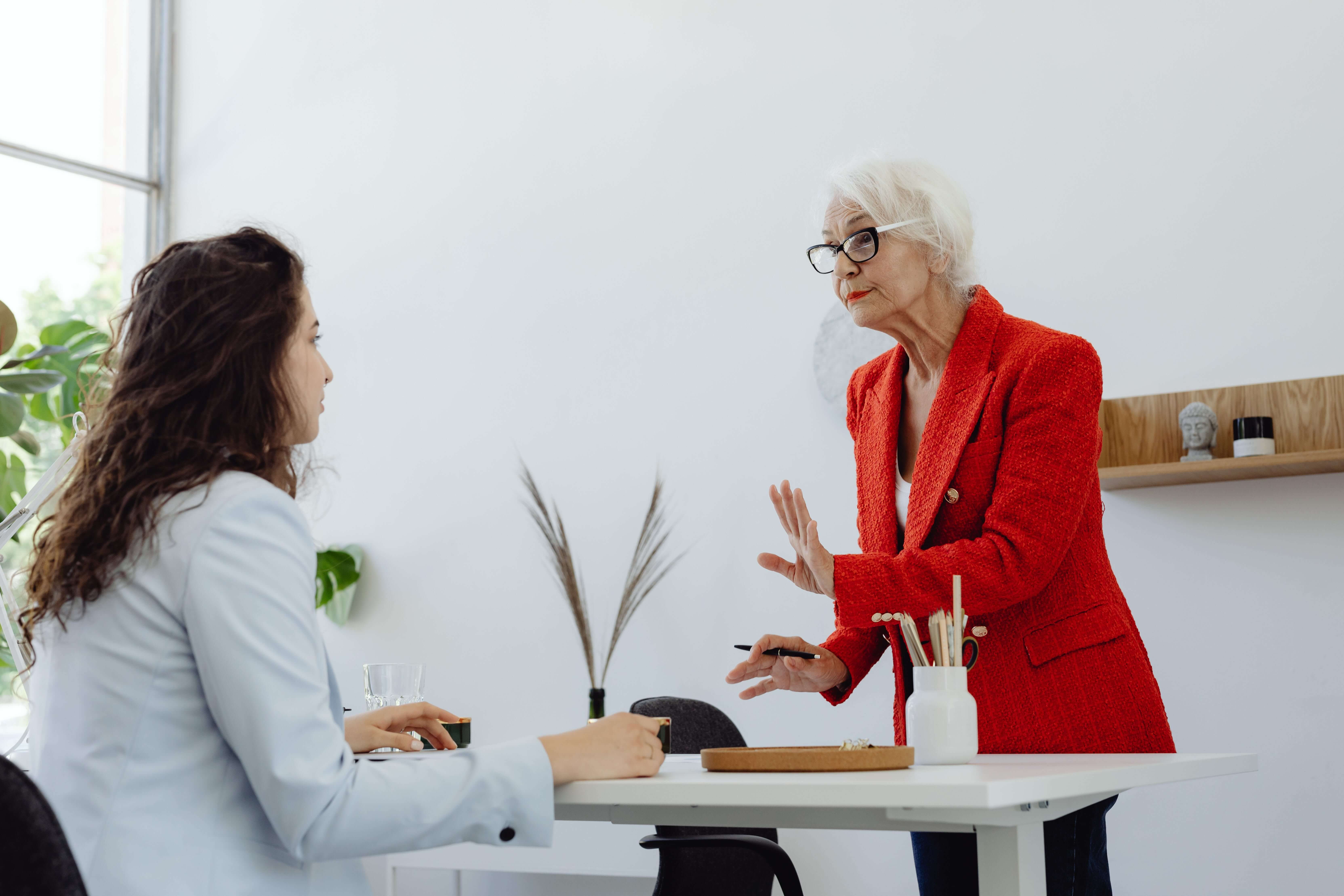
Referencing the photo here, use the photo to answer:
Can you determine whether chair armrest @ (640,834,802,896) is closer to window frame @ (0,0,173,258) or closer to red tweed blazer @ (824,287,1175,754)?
red tweed blazer @ (824,287,1175,754)

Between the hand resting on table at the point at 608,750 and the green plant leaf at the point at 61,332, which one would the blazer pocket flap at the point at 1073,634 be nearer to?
the hand resting on table at the point at 608,750

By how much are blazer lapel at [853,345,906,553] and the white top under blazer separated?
0.91 meters

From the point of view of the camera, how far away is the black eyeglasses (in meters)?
1.91

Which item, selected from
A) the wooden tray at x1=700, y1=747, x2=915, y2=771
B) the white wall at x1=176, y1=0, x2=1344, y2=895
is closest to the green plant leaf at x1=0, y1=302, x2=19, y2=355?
the white wall at x1=176, y1=0, x2=1344, y2=895

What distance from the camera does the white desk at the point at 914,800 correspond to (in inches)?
39.6

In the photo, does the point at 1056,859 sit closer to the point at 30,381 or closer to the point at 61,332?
the point at 30,381

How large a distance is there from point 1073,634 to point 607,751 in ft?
2.50

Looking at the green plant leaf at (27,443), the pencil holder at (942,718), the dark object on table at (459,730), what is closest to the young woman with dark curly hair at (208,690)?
the pencil holder at (942,718)

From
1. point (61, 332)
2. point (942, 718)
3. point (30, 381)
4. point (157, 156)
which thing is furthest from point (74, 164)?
point (942, 718)

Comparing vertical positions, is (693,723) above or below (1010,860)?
below

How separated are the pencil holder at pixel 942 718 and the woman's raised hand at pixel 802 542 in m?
0.27

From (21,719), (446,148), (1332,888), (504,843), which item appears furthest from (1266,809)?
(21,719)

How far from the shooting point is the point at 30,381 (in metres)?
3.73

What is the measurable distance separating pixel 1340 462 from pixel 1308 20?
1.10 m
